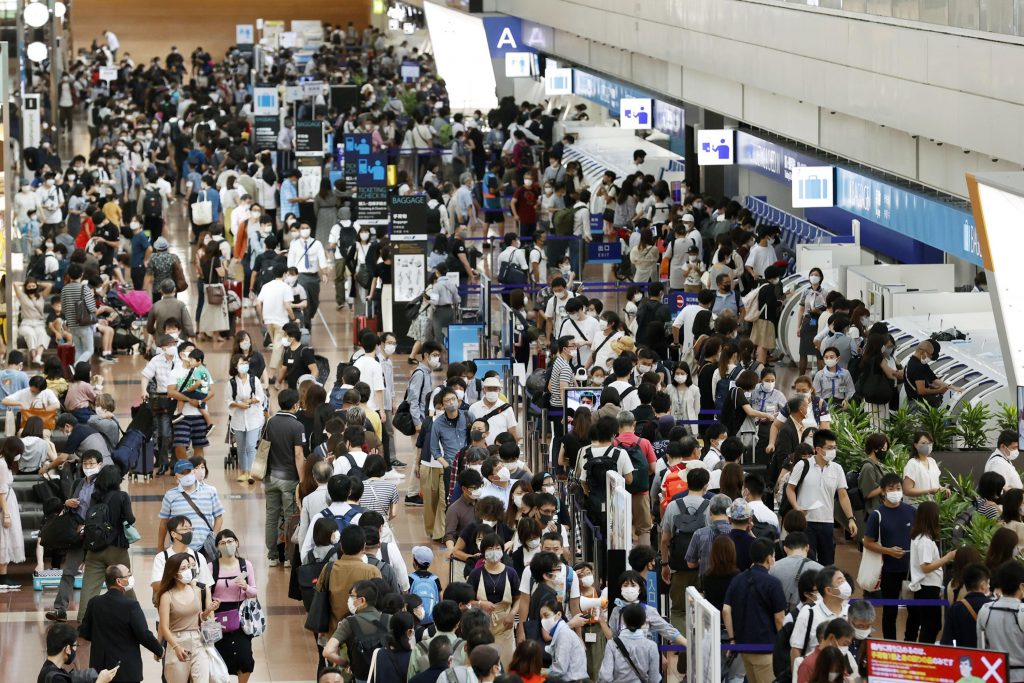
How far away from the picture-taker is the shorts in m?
15.4

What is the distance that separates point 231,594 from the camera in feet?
32.4

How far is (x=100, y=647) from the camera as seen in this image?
965cm

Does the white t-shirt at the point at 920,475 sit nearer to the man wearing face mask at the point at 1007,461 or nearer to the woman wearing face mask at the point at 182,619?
the man wearing face mask at the point at 1007,461

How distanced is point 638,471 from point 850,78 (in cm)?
701

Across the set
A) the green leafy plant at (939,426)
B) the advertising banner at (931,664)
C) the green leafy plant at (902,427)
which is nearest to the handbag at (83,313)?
the green leafy plant at (902,427)

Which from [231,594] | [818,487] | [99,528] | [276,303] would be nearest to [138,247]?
[276,303]

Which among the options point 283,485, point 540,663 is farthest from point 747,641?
point 283,485

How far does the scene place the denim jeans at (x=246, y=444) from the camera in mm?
15719

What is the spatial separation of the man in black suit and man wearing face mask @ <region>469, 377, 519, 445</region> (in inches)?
159

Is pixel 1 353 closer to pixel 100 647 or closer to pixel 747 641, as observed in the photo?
pixel 100 647

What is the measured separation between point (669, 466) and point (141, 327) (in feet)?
37.7

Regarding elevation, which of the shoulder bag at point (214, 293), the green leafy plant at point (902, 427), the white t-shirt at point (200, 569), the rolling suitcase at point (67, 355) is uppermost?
the white t-shirt at point (200, 569)

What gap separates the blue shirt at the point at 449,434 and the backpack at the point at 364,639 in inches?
163

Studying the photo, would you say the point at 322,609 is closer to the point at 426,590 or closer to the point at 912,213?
the point at 426,590
